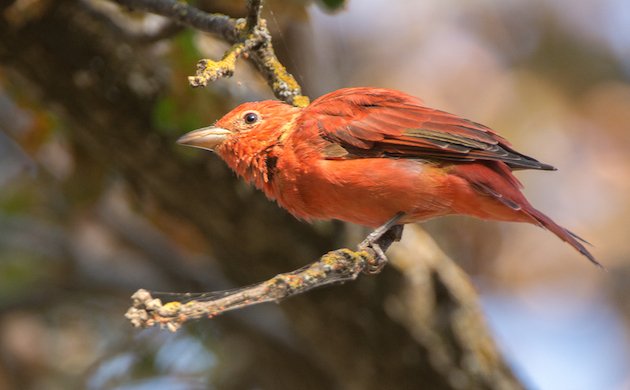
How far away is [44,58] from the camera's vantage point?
4711mm

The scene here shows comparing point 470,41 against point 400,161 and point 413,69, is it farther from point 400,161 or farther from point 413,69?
point 400,161

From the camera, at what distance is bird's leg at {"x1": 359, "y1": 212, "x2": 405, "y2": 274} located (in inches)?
126

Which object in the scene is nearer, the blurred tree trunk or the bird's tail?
the bird's tail

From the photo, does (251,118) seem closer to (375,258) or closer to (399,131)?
(399,131)

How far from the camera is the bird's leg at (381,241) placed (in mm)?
3205

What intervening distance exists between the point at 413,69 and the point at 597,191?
6.63 ft

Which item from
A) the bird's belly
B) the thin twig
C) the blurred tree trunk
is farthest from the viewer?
the blurred tree trunk

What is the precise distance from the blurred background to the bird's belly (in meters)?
0.88

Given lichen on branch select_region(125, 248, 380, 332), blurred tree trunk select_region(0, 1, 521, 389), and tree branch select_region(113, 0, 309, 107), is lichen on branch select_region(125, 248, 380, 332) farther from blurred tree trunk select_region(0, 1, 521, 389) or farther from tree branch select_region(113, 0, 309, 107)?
blurred tree trunk select_region(0, 1, 521, 389)

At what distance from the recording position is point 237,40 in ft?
10.8

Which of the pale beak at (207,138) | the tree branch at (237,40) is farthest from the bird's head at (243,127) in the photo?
the tree branch at (237,40)

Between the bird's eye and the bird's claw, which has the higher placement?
the bird's eye

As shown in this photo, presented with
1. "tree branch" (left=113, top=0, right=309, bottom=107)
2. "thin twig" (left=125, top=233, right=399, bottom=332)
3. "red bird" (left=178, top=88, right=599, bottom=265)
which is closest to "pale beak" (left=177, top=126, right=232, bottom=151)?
"red bird" (left=178, top=88, right=599, bottom=265)

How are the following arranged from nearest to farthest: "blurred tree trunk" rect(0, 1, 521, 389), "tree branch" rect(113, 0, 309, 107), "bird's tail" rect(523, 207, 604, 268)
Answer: "tree branch" rect(113, 0, 309, 107)
"bird's tail" rect(523, 207, 604, 268)
"blurred tree trunk" rect(0, 1, 521, 389)
